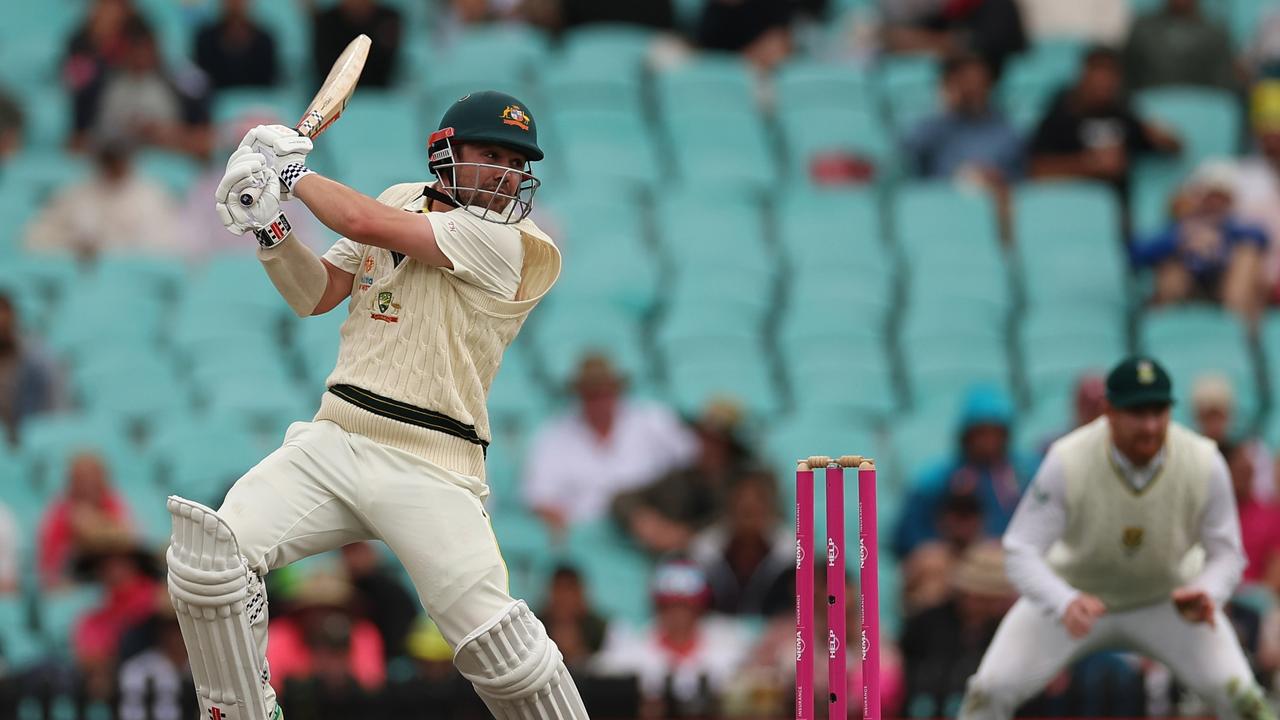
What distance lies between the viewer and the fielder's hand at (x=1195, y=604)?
711 cm

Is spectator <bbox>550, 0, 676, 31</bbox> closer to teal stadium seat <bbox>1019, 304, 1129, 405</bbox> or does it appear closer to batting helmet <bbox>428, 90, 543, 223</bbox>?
teal stadium seat <bbox>1019, 304, 1129, 405</bbox>

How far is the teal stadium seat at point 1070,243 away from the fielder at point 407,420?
20.6 feet

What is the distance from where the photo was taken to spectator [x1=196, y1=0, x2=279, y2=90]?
44.3 ft

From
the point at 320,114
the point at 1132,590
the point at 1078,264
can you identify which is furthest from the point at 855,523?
the point at 320,114

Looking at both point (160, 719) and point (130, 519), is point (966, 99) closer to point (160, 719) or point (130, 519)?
point (130, 519)

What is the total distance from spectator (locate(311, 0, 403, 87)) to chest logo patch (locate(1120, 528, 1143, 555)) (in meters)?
7.19

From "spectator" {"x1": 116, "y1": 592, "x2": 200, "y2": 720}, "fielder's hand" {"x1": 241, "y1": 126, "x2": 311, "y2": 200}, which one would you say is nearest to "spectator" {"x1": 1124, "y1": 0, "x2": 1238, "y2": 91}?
"spectator" {"x1": 116, "y1": 592, "x2": 200, "y2": 720}

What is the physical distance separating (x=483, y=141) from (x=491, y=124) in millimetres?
54

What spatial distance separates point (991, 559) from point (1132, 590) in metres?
2.19

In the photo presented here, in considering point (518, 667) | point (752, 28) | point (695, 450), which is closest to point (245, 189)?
point (518, 667)

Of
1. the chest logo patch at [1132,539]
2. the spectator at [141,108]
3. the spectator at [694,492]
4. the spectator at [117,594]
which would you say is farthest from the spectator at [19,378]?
the chest logo patch at [1132,539]

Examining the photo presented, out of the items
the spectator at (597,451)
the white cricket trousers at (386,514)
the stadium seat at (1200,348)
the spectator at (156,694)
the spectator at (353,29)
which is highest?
the spectator at (353,29)

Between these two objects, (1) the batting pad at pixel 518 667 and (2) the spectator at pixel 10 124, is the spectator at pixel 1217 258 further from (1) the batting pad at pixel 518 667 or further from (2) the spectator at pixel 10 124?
(2) the spectator at pixel 10 124

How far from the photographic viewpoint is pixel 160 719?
886 cm
